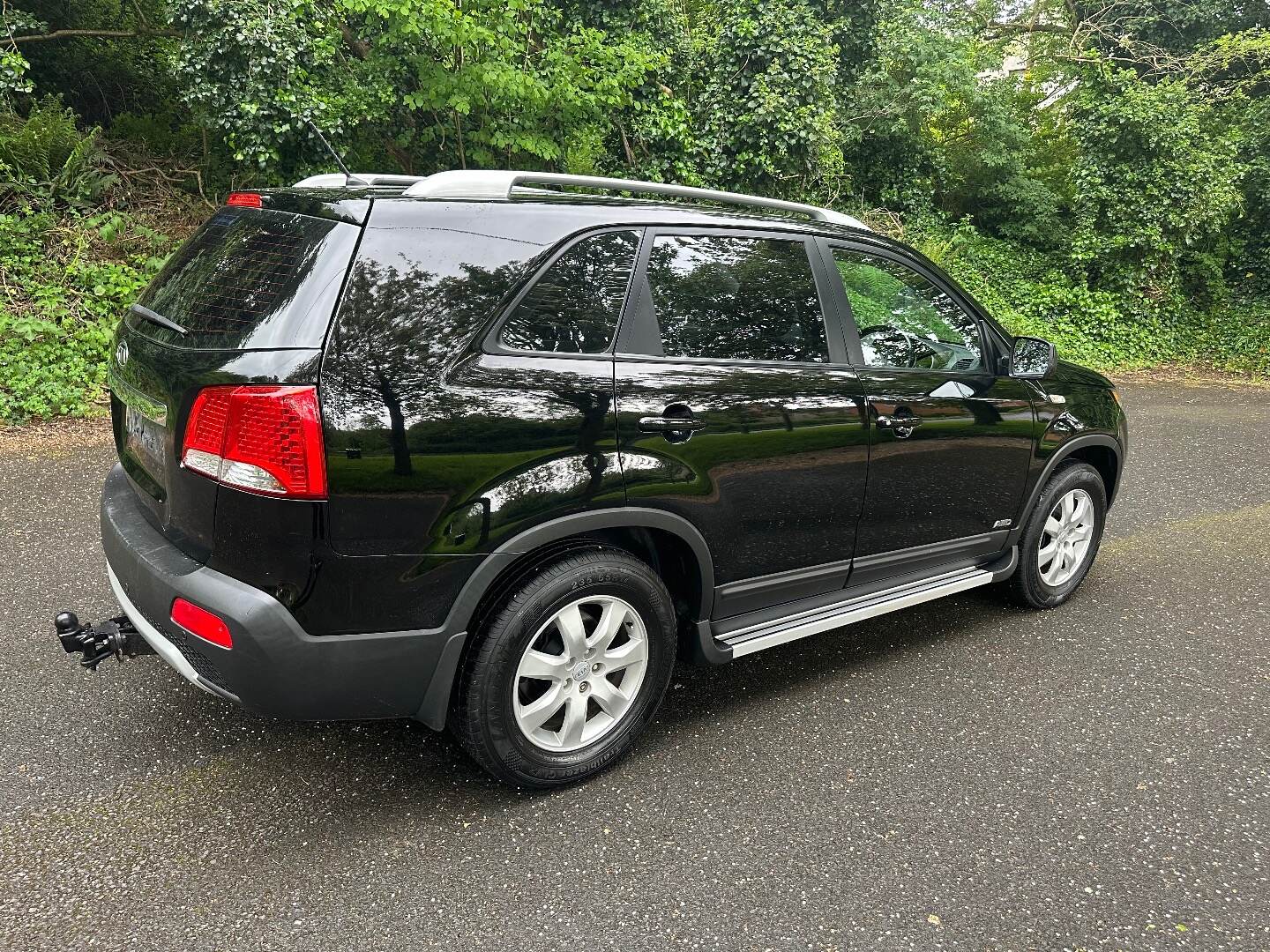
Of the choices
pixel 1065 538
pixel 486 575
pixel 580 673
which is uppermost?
pixel 486 575

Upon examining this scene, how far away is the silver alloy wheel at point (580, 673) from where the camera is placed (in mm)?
2674

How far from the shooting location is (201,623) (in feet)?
7.70

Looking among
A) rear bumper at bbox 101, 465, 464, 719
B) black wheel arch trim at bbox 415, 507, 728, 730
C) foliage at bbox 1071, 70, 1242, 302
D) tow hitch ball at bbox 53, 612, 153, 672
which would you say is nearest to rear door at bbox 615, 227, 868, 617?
black wheel arch trim at bbox 415, 507, 728, 730

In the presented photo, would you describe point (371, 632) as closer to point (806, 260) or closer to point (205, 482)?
point (205, 482)

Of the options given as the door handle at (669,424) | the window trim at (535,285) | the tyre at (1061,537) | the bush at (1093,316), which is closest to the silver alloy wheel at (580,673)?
the door handle at (669,424)

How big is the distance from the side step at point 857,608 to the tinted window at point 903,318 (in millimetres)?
887

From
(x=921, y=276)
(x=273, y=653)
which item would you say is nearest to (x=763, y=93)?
(x=921, y=276)

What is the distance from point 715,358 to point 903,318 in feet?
3.54

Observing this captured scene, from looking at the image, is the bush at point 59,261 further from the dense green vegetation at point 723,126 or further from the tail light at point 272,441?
the tail light at point 272,441

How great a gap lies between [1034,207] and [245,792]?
47.5ft

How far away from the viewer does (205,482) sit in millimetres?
2346

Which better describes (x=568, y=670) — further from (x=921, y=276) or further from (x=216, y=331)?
(x=921, y=276)

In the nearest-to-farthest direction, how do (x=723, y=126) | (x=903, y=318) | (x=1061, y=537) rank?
(x=903, y=318) → (x=1061, y=537) → (x=723, y=126)

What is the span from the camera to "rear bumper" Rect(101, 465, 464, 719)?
2.28 metres
